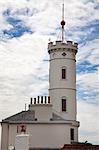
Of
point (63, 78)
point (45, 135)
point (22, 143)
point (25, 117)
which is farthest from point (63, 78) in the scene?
point (22, 143)

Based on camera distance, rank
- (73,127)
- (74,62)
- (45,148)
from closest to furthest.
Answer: (45,148) < (73,127) < (74,62)

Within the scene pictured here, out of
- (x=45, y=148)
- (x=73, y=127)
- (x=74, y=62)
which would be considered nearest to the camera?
(x=45, y=148)

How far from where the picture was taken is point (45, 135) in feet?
120

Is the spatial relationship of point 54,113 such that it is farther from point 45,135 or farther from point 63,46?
point 63,46

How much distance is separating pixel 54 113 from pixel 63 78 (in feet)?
20.1

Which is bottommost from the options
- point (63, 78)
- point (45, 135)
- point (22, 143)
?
point (22, 143)

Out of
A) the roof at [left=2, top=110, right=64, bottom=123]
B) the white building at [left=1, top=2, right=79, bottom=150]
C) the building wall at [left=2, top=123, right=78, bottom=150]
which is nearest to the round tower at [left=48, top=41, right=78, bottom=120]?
the white building at [left=1, top=2, right=79, bottom=150]

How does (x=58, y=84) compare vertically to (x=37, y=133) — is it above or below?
above

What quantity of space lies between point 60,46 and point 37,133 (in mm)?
12508

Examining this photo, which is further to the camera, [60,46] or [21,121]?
[60,46]

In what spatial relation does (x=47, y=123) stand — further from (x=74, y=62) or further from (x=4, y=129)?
(x=74, y=62)

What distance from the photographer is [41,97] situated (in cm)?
3803

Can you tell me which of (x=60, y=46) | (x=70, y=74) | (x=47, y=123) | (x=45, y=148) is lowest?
(x=45, y=148)

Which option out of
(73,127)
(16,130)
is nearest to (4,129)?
(16,130)
